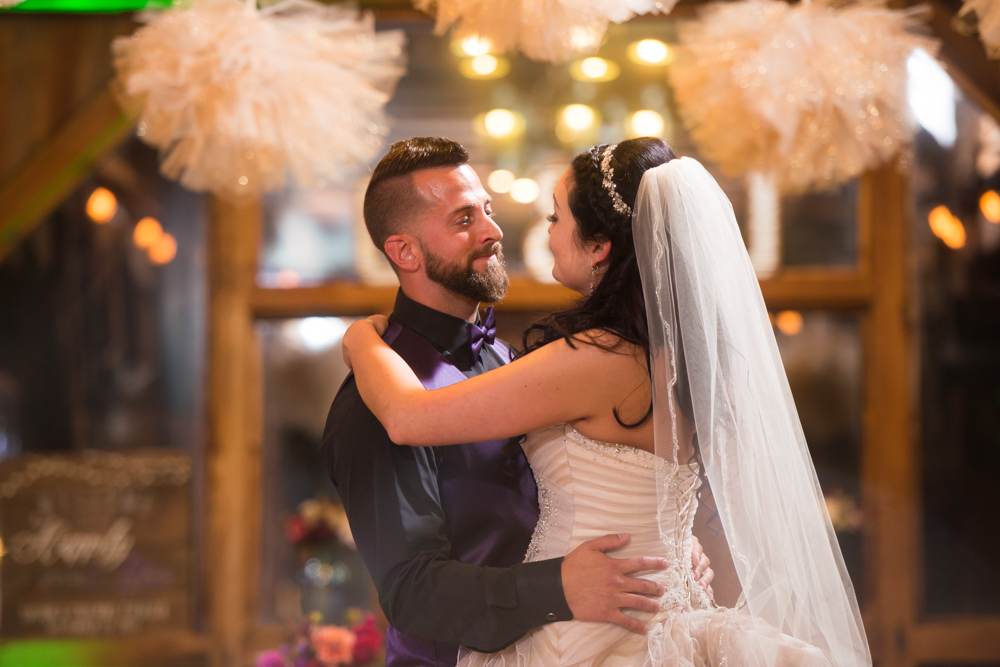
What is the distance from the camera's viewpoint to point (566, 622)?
145 cm

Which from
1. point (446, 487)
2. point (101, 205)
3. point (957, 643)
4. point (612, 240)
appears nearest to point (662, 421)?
point (612, 240)

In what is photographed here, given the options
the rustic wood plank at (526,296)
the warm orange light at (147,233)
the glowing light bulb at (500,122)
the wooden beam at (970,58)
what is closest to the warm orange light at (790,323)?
the rustic wood plank at (526,296)

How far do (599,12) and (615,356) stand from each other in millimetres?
817

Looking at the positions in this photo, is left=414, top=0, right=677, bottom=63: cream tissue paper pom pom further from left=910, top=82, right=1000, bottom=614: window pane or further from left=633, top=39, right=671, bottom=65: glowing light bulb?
left=910, top=82, right=1000, bottom=614: window pane

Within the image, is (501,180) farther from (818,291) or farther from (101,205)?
(101,205)

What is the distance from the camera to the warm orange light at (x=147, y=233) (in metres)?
3.41

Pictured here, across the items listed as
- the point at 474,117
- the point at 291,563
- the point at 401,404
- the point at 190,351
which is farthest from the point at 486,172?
the point at 401,404

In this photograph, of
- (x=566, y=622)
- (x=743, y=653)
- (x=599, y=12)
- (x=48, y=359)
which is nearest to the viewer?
(x=743, y=653)

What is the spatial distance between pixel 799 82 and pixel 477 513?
140 cm

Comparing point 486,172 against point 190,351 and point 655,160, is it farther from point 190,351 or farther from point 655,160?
point 655,160

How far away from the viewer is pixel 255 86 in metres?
1.95

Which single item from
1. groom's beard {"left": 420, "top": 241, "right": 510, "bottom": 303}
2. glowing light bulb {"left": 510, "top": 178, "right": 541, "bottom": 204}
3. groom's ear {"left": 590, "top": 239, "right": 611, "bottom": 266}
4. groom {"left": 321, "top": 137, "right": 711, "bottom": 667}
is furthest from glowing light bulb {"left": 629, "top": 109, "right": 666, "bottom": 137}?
groom's ear {"left": 590, "top": 239, "right": 611, "bottom": 266}

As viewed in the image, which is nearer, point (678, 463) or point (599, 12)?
point (678, 463)

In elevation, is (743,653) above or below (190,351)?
above
